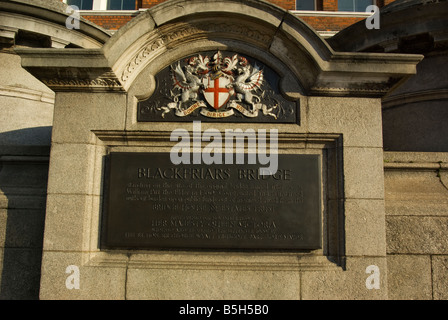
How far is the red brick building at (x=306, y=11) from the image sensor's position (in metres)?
14.6

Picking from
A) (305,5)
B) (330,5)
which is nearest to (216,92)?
(330,5)

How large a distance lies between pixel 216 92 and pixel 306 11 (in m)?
11.2

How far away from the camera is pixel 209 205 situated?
4.80 m

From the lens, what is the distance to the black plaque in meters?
4.72

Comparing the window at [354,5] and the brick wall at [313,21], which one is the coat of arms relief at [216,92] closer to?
the brick wall at [313,21]

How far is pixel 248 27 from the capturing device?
5016 mm

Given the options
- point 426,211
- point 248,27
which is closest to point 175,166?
point 248,27

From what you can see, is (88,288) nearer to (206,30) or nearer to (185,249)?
(185,249)

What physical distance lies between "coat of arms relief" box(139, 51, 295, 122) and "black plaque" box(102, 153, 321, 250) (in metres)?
0.62

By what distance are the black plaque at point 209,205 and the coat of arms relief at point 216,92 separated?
621 mm

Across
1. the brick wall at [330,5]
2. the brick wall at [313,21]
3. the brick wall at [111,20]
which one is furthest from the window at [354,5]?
the brick wall at [111,20]

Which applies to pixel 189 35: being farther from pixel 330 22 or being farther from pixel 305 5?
pixel 305 5

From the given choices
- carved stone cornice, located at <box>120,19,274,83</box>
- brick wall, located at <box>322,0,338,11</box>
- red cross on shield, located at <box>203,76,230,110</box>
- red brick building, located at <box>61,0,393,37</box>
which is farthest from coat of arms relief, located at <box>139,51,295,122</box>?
brick wall, located at <box>322,0,338,11</box>

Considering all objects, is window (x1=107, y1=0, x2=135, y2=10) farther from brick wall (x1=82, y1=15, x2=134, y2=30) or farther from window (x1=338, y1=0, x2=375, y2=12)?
window (x1=338, y1=0, x2=375, y2=12)
